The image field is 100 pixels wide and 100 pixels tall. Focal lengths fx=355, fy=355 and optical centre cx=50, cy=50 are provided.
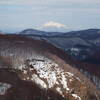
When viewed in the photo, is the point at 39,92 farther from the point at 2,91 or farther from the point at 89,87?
the point at 89,87

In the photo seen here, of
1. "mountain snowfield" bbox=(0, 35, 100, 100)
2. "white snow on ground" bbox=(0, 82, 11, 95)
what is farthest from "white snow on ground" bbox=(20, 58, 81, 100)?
"white snow on ground" bbox=(0, 82, 11, 95)

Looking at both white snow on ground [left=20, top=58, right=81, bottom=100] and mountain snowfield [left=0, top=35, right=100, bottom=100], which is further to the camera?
white snow on ground [left=20, top=58, right=81, bottom=100]

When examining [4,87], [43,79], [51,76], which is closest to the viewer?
[4,87]

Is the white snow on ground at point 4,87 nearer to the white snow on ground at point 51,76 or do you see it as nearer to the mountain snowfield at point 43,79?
the mountain snowfield at point 43,79

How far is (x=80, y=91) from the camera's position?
59.9m

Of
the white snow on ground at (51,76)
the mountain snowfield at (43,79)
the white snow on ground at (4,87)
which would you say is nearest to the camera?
the white snow on ground at (4,87)

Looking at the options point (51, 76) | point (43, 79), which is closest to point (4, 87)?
point (43, 79)

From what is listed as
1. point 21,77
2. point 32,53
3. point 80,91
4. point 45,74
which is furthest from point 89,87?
point 32,53

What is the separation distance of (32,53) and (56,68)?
707 inches

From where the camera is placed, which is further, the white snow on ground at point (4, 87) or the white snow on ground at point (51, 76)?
the white snow on ground at point (51, 76)

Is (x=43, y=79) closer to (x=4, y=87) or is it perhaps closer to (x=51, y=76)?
(x=51, y=76)

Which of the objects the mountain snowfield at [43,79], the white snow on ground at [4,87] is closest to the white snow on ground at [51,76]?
the mountain snowfield at [43,79]

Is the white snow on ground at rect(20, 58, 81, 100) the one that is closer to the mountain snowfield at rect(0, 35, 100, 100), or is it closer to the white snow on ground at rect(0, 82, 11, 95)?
the mountain snowfield at rect(0, 35, 100, 100)

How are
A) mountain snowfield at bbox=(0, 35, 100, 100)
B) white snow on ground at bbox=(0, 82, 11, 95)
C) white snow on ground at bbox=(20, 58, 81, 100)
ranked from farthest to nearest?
1. white snow on ground at bbox=(20, 58, 81, 100)
2. mountain snowfield at bbox=(0, 35, 100, 100)
3. white snow on ground at bbox=(0, 82, 11, 95)
